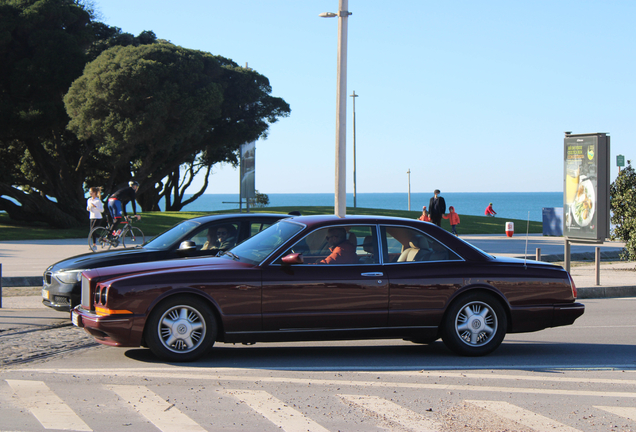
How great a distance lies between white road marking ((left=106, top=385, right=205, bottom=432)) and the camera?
4.64 m

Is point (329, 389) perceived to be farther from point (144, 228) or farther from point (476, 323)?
point (144, 228)

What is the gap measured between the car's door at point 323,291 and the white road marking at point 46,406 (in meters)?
2.13

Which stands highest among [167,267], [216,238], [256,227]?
[256,227]

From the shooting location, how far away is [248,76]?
36.1 metres

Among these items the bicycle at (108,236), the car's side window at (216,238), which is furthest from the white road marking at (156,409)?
the bicycle at (108,236)

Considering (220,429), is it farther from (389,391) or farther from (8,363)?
(8,363)

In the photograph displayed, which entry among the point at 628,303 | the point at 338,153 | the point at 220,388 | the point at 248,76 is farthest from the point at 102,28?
the point at 220,388

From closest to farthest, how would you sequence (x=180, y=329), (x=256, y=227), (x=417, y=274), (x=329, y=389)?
(x=329, y=389) < (x=180, y=329) < (x=417, y=274) < (x=256, y=227)

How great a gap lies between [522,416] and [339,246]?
9.00 feet

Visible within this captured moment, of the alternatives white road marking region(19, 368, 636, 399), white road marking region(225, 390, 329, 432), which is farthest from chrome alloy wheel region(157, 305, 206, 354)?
white road marking region(225, 390, 329, 432)

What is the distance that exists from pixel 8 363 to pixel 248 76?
1214 inches

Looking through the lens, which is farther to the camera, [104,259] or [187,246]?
[104,259]

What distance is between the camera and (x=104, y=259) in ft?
29.6

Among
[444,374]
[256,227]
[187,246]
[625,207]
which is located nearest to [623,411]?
[444,374]
